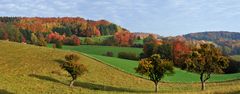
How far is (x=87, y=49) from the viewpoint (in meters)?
165

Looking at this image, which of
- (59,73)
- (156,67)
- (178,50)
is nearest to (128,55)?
(178,50)

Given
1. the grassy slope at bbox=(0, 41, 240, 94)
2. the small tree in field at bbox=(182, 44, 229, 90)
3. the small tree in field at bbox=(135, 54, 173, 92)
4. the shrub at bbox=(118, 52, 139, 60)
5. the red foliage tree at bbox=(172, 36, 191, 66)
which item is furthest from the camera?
the shrub at bbox=(118, 52, 139, 60)

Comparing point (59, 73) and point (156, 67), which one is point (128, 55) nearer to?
point (59, 73)

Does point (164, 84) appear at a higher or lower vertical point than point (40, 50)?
lower

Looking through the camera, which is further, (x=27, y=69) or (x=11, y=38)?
(x=11, y=38)

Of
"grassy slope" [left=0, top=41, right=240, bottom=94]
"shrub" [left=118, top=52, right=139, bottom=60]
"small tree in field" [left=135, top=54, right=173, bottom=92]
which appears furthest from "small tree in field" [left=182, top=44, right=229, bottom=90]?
"shrub" [left=118, top=52, right=139, bottom=60]

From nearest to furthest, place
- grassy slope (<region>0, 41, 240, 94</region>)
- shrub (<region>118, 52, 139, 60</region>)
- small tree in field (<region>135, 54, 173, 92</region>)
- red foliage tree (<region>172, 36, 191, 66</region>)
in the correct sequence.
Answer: small tree in field (<region>135, 54, 173, 92</region>)
grassy slope (<region>0, 41, 240, 94</region>)
red foliage tree (<region>172, 36, 191, 66</region>)
shrub (<region>118, 52, 139, 60</region>)

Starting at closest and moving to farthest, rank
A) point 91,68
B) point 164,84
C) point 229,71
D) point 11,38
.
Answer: point 164,84 → point 91,68 → point 229,71 → point 11,38

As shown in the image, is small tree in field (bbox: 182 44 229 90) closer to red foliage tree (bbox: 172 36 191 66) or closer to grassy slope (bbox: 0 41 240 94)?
grassy slope (bbox: 0 41 240 94)

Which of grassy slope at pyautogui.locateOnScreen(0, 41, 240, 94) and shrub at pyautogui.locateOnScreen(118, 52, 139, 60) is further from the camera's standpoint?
shrub at pyautogui.locateOnScreen(118, 52, 139, 60)

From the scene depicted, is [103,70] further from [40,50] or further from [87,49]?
Answer: [87,49]

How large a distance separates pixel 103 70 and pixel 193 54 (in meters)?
26.8

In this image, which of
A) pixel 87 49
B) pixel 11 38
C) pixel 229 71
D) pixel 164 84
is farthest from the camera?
pixel 11 38

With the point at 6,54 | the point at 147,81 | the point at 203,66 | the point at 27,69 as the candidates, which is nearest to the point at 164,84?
the point at 147,81
